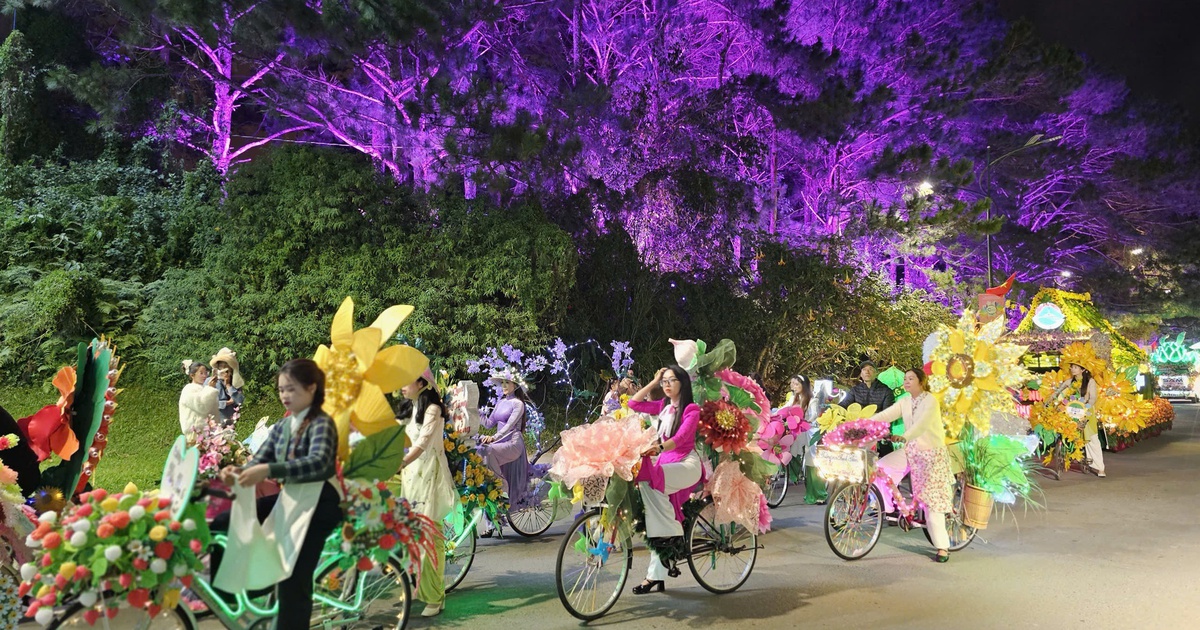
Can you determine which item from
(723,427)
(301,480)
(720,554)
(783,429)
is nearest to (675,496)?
(723,427)

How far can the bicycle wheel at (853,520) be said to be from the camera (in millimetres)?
7422

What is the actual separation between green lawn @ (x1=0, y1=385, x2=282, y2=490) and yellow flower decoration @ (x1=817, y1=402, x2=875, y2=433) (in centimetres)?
923

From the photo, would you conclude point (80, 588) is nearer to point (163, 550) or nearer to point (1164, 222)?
point (163, 550)

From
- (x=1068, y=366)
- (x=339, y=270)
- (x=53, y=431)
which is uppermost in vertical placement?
(x=339, y=270)

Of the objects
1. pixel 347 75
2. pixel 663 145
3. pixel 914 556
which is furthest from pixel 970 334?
pixel 347 75

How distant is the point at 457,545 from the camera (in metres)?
6.73

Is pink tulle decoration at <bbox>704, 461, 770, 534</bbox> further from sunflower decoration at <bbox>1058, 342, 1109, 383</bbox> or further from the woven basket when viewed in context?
sunflower decoration at <bbox>1058, 342, 1109, 383</bbox>

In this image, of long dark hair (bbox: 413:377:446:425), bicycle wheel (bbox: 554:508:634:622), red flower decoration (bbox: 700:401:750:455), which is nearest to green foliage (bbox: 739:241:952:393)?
red flower decoration (bbox: 700:401:750:455)

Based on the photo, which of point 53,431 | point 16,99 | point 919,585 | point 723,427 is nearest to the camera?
point 53,431

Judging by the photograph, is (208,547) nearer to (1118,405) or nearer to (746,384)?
(746,384)

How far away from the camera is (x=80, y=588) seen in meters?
3.31

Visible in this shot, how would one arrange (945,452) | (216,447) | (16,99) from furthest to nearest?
1. (16,99)
2. (945,452)
3. (216,447)

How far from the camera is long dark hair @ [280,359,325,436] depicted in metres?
3.85

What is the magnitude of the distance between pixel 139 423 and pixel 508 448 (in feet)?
30.7
